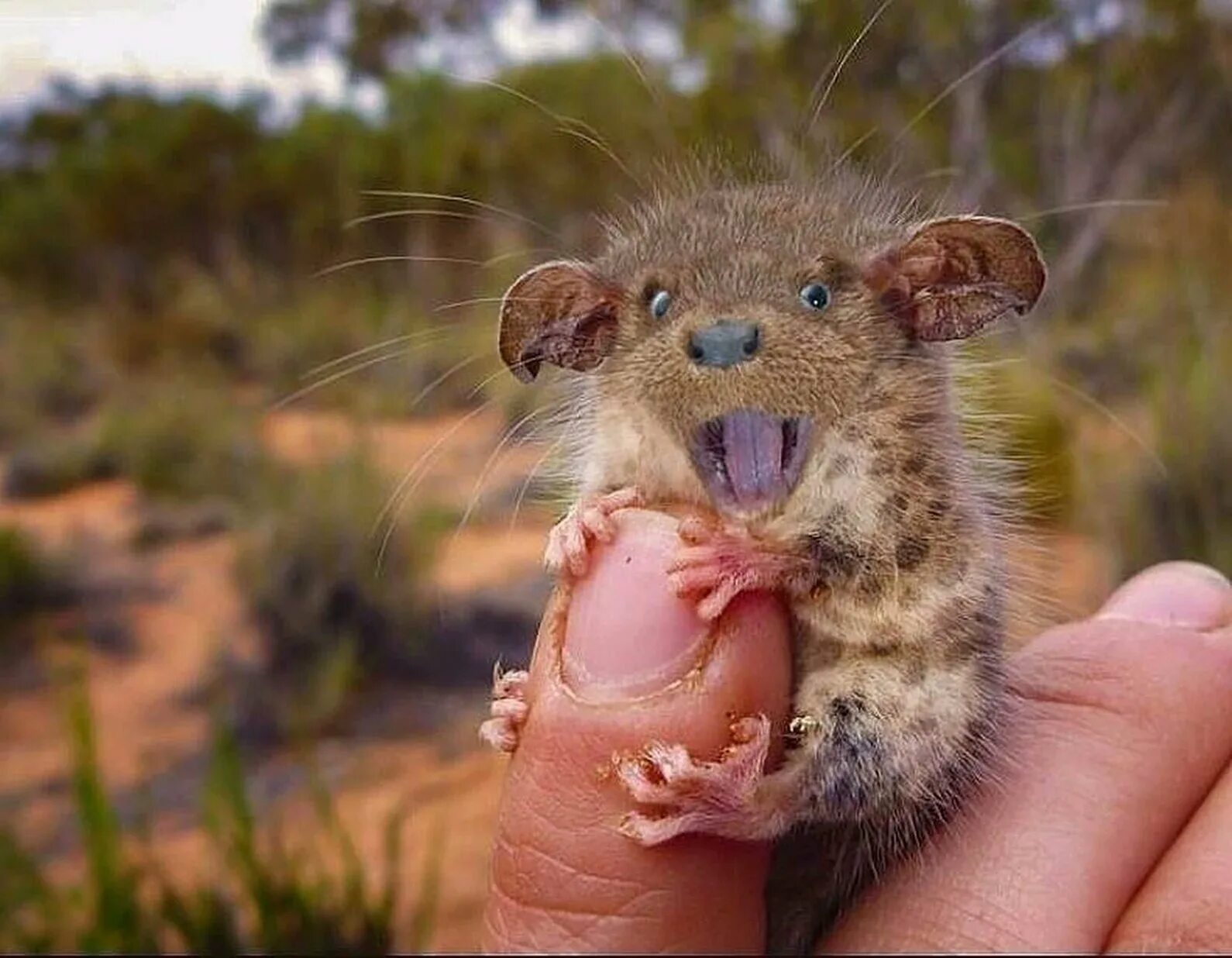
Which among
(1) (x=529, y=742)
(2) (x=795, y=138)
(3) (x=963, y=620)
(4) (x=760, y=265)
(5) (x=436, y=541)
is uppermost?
(2) (x=795, y=138)

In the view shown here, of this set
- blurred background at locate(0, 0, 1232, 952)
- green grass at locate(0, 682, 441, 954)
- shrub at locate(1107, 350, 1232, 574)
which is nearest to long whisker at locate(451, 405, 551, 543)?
blurred background at locate(0, 0, 1232, 952)

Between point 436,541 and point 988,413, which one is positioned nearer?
point 988,413

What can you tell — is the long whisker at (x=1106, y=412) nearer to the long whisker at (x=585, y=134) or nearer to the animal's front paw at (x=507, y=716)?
the long whisker at (x=585, y=134)

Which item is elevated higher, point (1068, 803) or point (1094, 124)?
point (1094, 124)

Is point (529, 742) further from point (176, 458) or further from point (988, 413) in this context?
point (176, 458)

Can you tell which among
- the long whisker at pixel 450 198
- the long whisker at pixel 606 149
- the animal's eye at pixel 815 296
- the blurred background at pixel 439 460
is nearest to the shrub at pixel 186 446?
the blurred background at pixel 439 460

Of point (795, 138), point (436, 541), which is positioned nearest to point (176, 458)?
point (436, 541)
